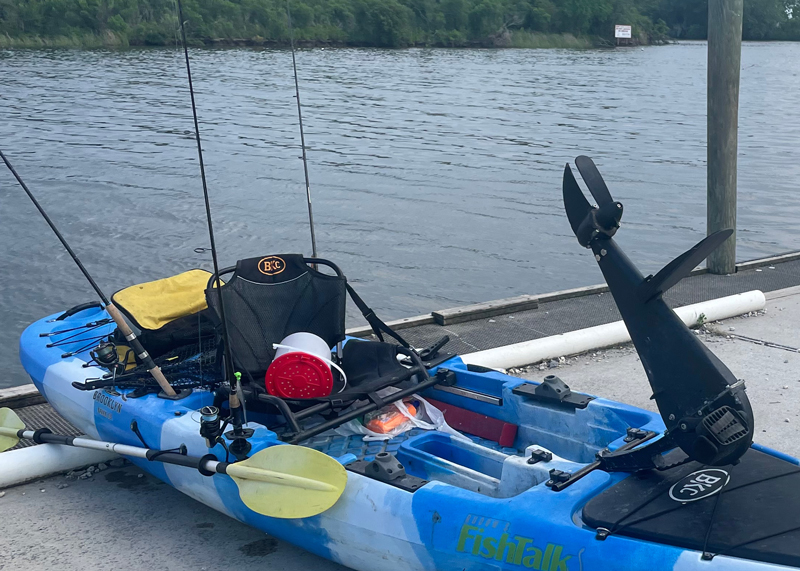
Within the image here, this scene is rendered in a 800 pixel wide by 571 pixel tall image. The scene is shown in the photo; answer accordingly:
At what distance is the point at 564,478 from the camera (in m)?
3.29

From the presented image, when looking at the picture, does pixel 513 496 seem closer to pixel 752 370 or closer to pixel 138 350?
pixel 138 350

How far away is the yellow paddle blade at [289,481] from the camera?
11.4ft

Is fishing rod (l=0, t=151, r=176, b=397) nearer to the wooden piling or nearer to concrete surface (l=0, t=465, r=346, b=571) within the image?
concrete surface (l=0, t=465, r=346, b=571)

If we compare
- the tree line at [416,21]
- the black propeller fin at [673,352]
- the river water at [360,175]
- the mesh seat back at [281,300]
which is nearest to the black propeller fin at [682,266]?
the black propeller fin at [673,352]

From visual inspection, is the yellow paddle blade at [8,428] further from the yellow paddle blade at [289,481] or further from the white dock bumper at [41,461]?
the yellow paddle blade at [289,481]

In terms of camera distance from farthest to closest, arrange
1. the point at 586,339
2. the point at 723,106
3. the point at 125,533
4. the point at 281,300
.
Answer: the point at 723,106 < the point at 586,339 < the point at 281,300 < the point at 125,533

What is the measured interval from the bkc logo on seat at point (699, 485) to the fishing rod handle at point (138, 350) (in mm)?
2472

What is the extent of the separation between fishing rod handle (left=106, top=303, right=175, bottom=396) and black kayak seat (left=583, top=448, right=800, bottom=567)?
7.31 ft

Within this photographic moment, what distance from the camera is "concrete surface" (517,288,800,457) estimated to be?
494cm

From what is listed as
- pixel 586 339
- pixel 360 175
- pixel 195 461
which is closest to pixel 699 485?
pixel 195 461

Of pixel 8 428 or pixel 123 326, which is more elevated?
pixel 123 326

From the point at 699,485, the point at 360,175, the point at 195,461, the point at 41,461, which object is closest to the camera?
the point at 699,485

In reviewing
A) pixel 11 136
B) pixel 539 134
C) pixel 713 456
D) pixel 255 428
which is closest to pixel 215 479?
pixel 255 428

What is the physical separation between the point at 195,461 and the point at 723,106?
19.7 feet
